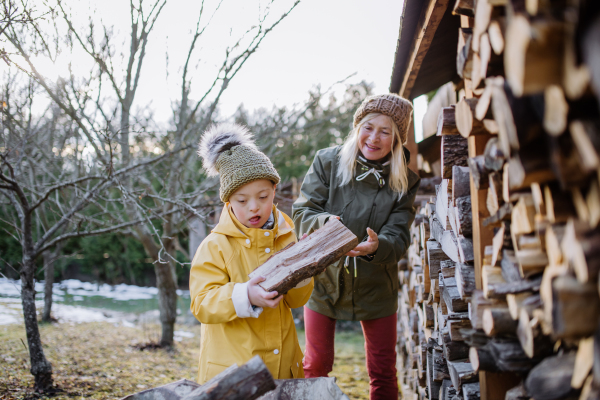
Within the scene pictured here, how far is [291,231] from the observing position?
2.18 m

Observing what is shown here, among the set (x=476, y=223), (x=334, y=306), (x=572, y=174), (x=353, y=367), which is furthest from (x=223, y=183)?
(x=353, y=367)

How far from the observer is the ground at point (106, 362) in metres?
3.36

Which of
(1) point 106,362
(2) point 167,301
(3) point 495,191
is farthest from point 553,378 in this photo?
(2) point 167,301

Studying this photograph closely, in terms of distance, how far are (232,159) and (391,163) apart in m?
0.95

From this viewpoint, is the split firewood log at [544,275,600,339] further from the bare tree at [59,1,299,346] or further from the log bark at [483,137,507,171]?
the bare tree at [59,1,299,346]

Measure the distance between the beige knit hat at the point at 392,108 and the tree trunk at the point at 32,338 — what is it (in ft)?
9.29

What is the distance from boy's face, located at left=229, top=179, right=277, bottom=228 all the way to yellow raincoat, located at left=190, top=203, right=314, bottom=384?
0.04 m

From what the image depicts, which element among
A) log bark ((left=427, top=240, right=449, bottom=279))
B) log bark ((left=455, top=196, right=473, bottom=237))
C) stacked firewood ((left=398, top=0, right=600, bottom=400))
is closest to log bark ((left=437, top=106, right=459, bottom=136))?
stacked firewood ((left=398, top=0, right=600, bottom=400))

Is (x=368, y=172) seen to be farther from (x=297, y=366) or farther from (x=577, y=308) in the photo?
(x=577, y=308)

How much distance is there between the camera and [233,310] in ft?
5.70

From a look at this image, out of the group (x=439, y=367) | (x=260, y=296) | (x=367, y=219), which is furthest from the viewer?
(x=367, y=219)

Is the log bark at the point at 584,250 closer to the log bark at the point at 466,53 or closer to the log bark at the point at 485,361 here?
the log bark at the point at 485,361

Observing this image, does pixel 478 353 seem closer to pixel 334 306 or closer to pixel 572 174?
pixel 572 174

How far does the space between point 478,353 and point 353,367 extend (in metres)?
3.72
